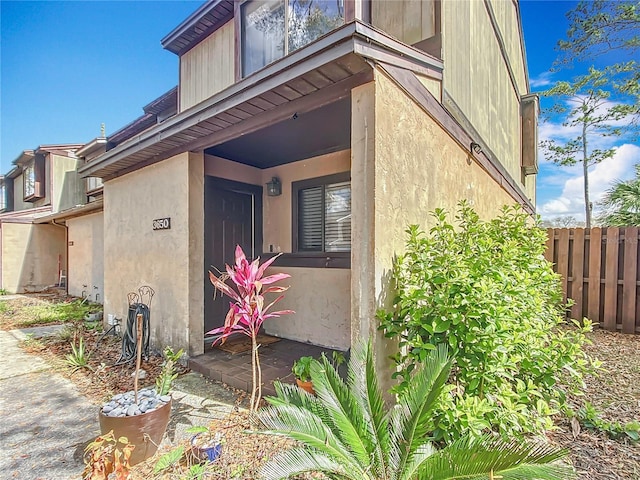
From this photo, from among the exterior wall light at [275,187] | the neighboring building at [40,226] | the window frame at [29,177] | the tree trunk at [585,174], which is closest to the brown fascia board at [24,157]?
the neighboring building at [40,226]

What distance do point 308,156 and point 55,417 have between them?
15.4ft

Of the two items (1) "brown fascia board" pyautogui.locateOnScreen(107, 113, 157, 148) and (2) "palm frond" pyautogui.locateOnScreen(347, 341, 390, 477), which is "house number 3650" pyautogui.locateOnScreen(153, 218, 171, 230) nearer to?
(2) "palm frond" pyautogui.locateOnScreen(347, 341, 390, 477)

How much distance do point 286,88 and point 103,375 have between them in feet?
14.8

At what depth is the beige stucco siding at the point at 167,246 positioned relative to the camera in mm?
4719

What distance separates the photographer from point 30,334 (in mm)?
6984

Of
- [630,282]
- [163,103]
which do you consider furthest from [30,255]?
[630,282]

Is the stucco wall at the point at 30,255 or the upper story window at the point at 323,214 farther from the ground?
the upper story window at the point at 323,214

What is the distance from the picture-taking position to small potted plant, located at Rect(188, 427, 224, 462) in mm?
2488

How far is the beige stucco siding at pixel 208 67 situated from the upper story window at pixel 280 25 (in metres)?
0.59

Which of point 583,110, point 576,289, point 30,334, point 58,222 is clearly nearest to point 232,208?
point 30,334

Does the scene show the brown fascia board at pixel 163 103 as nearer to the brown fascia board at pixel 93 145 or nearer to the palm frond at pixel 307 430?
the brown fascia board at pixel 93 145

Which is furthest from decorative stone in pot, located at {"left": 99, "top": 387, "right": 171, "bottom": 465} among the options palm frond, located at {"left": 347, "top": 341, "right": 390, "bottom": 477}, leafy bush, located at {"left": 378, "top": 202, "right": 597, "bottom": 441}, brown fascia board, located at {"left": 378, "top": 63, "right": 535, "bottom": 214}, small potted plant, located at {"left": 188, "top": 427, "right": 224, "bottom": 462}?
brown fascia board, located at {"left": 378, "top": 63, "right": 535, "bottom": 214}

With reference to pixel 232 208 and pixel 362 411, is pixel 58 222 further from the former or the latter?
pixel 362 411

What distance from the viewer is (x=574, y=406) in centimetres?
358
